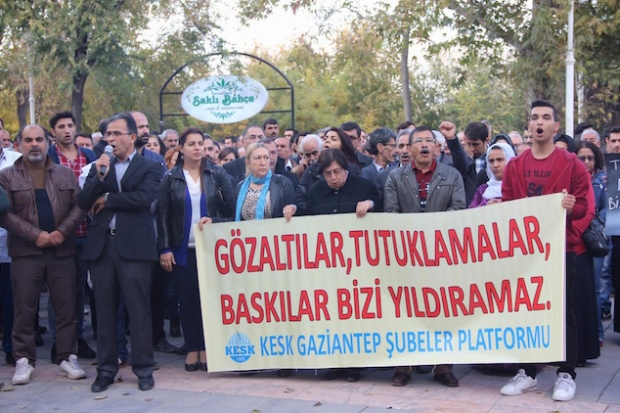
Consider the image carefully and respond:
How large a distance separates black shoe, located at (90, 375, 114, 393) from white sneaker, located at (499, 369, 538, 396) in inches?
121

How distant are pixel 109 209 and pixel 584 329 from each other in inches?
154

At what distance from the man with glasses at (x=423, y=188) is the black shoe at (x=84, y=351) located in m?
3.03

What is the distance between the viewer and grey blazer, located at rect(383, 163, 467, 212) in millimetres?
7184

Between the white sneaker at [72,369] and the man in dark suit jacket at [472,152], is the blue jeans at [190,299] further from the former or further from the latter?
the man in dark suit jacket at [472,152]

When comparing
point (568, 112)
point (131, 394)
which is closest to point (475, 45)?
point (568, 112)

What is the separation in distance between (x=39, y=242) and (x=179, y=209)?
1.18 m

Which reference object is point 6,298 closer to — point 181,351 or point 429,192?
point 181,351

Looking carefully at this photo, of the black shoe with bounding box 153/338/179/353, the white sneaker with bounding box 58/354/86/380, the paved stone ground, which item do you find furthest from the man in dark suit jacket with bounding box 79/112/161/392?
the black shoe with bounding box 153/338/179/353

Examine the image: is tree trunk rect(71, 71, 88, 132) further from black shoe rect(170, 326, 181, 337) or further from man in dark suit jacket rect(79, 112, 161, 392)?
man in dark suit jacket rect(79, 112, 161, 392)

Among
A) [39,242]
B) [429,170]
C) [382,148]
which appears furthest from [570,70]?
[39,242]

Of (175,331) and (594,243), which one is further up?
(594,243)

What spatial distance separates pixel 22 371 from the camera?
24.8ft

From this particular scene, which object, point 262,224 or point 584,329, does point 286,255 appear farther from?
point 584,329

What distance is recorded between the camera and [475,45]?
17.2 meters
